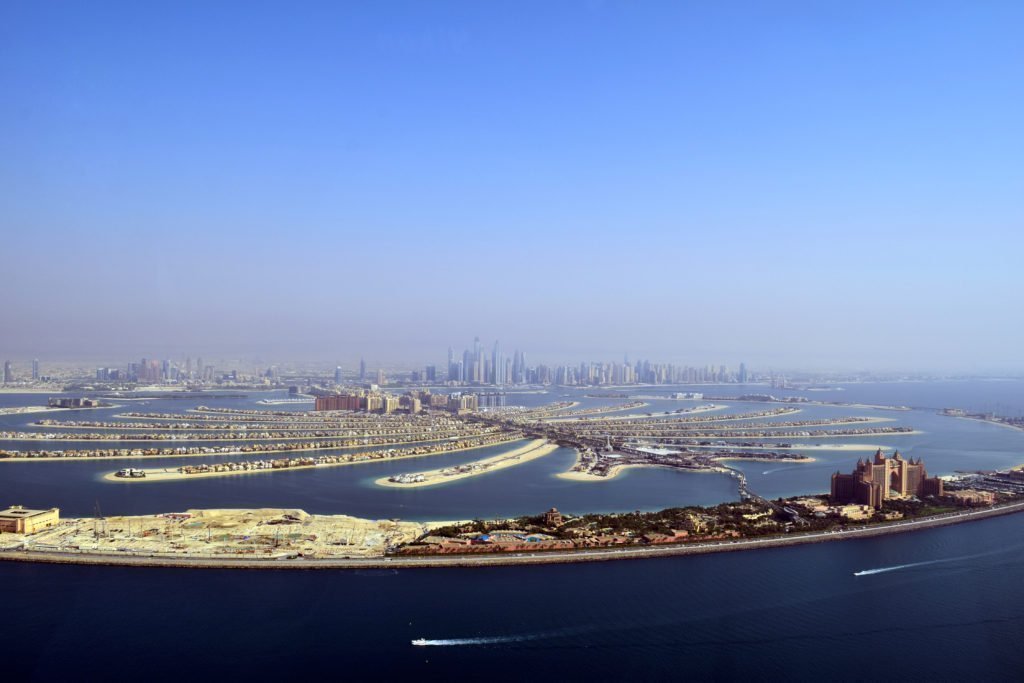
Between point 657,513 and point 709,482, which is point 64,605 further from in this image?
point 709,482

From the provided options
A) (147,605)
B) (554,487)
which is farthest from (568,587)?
(554,487)

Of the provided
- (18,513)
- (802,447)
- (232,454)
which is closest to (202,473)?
(232,454)

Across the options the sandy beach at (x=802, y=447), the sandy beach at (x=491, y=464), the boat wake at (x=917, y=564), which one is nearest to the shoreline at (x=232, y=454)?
the sandy beach at (x=491, y=464)

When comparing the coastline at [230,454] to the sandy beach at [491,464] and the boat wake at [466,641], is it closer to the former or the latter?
the sandy beach at [491,464]

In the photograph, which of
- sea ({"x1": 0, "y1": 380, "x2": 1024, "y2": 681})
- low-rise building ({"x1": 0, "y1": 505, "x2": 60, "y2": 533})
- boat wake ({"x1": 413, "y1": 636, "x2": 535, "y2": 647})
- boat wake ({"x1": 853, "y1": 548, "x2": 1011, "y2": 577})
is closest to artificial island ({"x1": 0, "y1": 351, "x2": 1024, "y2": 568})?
low-rise building ({"x1": 0, "y1": 505, "x2": 60, "y2": 533})

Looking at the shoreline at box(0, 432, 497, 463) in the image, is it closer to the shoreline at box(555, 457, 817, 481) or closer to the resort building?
the shoreline at box(555, 457, 817, 481)

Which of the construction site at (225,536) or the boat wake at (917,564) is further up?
the construction site at (225,536)
